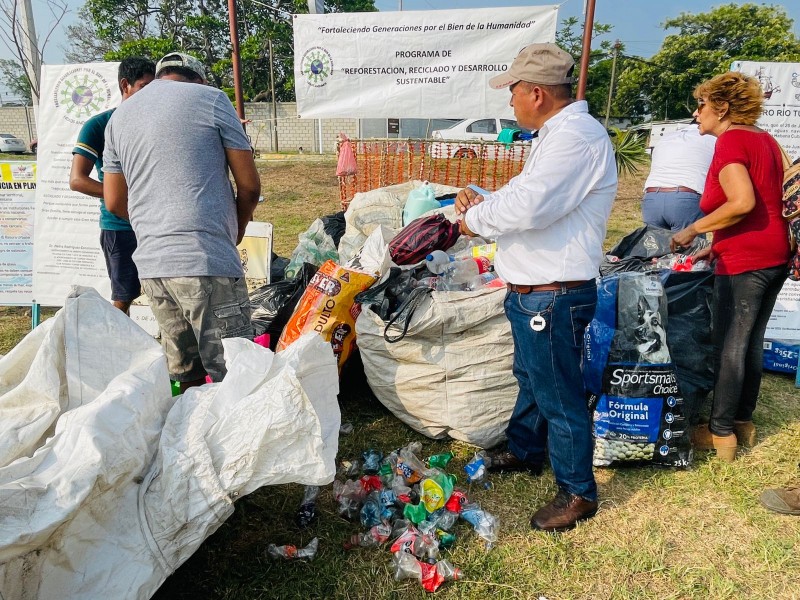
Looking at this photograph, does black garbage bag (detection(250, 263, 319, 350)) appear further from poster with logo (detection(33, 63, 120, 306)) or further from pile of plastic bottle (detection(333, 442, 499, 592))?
poster with logo (detection(33, 63, 120, 306))

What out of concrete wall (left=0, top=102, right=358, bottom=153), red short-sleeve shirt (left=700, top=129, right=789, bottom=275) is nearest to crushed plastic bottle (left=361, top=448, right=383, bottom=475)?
red short-sleeve shirt (left=700, top=129, right=789, bottom=275)

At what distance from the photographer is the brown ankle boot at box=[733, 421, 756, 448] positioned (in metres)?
2.69

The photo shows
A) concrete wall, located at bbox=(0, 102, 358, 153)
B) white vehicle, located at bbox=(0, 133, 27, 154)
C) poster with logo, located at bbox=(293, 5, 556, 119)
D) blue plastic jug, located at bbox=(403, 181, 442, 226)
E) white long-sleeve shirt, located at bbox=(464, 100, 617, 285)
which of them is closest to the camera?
white long-sleeve shirt, located at bbox=(464, 100, 617, 285)

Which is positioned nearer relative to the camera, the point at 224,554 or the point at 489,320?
the point at 224,554

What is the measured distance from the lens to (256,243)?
4016 mm

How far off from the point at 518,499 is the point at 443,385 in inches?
23.6

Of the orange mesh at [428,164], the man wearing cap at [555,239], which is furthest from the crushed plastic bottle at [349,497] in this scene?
the orange mesh at [428,164]

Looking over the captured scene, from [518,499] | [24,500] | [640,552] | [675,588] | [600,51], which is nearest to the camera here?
[24,500]

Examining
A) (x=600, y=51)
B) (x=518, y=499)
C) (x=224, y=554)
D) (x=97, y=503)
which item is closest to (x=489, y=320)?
(x=518, y=499)

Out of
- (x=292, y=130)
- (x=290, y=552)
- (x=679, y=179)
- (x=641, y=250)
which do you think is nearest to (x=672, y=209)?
(x=679, y=179)

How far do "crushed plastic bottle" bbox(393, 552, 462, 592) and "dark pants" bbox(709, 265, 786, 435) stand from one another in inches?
60.8

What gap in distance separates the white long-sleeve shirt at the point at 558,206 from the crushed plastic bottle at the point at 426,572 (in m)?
1.04

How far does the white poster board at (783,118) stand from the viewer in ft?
12.0

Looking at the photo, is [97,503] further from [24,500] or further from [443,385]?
[443,385]
